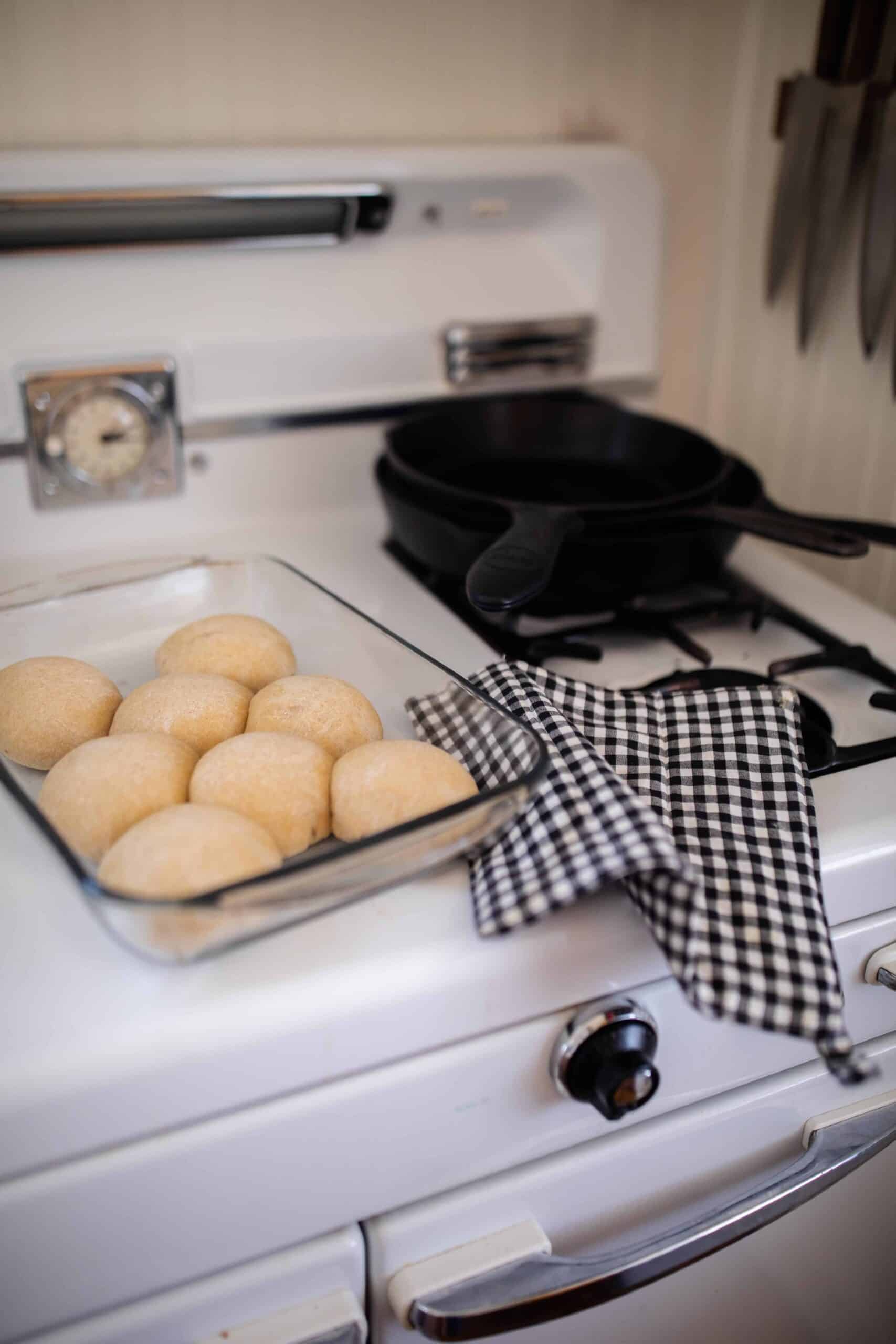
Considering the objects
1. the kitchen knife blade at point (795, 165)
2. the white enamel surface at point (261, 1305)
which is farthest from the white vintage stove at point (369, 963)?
the kitchen knife blade at point (795, 165)

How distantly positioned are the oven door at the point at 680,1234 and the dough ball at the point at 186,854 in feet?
0.64

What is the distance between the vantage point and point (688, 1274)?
622 millimetres

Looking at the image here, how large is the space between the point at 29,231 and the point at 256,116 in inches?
8.3

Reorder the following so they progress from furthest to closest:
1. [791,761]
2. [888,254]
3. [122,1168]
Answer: [888,254] → [791,761] → [122,1168]

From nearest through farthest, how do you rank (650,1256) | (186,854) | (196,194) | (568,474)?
(186,854), (650,1256), (196,194), (568,474)

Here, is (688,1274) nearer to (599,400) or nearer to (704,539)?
(704,539)

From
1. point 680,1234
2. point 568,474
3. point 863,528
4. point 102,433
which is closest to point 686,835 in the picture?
point 680,1234

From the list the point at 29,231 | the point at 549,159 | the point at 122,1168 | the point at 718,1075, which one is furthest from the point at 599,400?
the point at 122,1168

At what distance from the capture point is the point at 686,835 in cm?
52

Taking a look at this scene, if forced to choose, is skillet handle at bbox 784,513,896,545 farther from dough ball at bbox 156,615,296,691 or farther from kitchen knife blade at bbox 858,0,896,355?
dough ball at bbox 156,615,296,691

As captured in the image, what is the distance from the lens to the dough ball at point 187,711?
544mm

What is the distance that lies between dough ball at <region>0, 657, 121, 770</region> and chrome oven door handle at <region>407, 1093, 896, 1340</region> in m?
0.31

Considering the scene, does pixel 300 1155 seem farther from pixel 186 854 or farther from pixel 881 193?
pixel 881 193

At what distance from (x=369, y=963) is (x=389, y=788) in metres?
0.08
